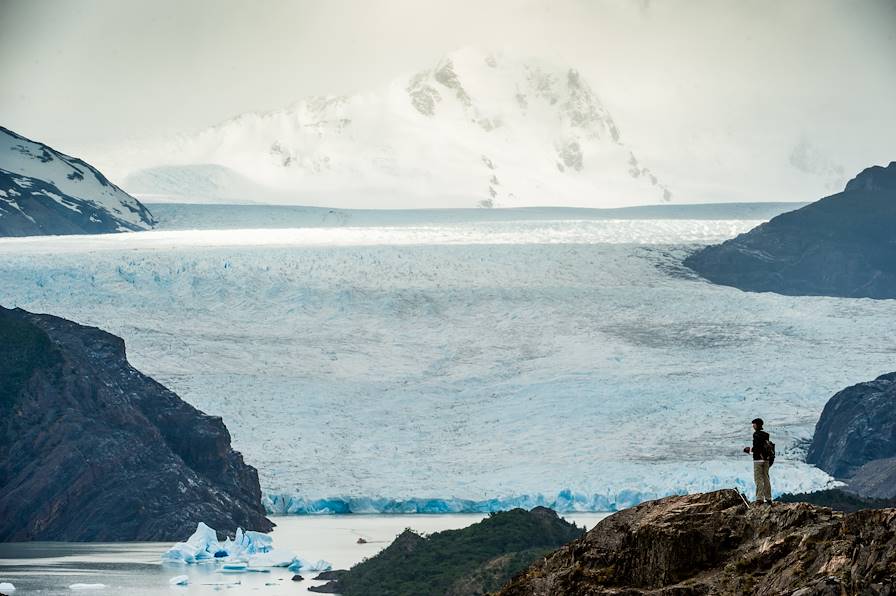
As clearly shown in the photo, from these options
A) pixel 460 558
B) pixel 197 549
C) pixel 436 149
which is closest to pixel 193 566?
pixel 197 549

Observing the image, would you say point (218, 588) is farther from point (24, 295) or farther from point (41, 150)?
Answer: point (41, 150)

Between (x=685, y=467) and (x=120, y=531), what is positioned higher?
(x=685, y=467)

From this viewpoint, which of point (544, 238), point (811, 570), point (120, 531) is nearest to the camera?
point (811, 570)

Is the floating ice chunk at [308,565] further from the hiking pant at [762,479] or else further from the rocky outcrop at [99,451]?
the hiking pant at [762,479]

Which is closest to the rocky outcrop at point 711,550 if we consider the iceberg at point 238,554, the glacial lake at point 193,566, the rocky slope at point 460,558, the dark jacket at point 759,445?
the dark jacket at point 759,445

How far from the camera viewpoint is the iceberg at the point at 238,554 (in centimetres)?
3553

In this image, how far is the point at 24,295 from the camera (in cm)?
5475

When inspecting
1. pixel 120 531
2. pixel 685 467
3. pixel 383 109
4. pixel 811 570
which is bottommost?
pixel 120 531

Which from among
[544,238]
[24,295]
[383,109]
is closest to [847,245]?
[544,238]

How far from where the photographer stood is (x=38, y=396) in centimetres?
4603

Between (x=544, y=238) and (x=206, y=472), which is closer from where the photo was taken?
(x=206, y=472)

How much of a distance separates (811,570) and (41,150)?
82.9 metres

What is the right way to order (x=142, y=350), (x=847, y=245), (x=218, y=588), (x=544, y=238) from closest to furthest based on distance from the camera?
(x=218, y=588), (x=142, y=350), (x=544, y=238), (x=847, y=245)

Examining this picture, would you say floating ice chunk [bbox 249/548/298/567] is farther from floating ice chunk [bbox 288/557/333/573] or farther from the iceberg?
floating ice chunk [bbox 288/557/333/573]
